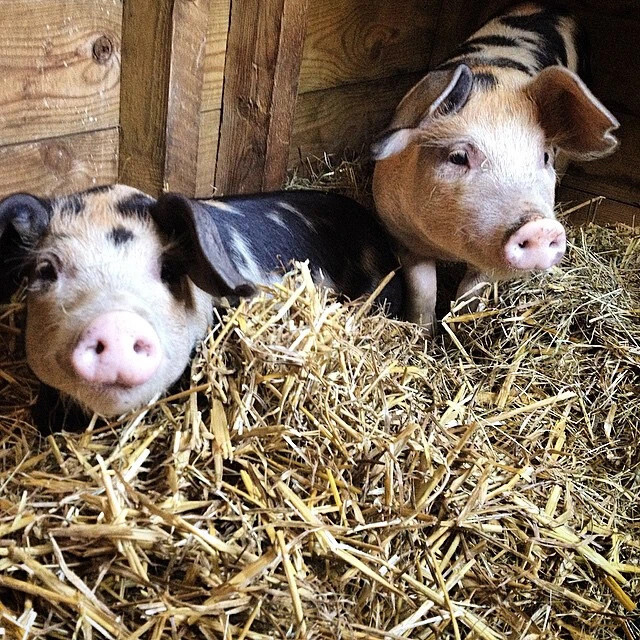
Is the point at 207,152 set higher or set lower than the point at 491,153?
lower

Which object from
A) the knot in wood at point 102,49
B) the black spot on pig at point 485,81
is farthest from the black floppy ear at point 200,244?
the black spot on pig at point 485,81

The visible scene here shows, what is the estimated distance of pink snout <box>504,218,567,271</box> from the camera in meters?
2.32

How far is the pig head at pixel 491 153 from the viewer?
239 cm

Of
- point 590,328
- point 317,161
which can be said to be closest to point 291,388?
point 590,328

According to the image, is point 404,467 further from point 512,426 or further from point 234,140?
point 234,140

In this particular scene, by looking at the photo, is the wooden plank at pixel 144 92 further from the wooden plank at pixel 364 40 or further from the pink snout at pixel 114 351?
the pink snout at pixel 114 351

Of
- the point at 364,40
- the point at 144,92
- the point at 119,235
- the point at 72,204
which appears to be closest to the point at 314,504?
the point at 119,235

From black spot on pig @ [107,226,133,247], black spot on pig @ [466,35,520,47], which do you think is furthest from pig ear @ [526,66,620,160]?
black spot on pig @ [107,226,133,247]

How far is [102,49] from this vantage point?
7.86 feet

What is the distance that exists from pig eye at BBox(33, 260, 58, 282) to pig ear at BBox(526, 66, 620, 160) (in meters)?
1.71

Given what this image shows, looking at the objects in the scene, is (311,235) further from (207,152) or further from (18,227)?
(18,227)

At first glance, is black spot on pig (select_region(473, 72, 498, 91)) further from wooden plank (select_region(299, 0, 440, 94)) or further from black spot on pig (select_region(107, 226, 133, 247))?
black spot on pig (select_region(107, 226, 133, 247))

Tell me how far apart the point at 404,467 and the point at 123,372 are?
0.67 m

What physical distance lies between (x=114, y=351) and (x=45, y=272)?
36 cm
